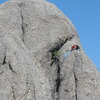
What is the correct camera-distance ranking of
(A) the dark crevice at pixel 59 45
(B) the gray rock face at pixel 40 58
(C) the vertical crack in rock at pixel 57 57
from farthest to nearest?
(A) the dark crevice at pixel 59 45 < (C) the vertical crack in rock at pixel 57 57 < (B) the gray rock face at pixel 40 58

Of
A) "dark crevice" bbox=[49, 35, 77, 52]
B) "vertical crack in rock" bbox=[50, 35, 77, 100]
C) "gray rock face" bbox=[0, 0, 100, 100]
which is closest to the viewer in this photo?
"gray rock face" bbox=[0, 0, 100, 100]

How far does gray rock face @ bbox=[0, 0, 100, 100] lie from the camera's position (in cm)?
1755

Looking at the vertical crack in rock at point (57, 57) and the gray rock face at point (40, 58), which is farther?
the vertical crack in rock at point (57, 57)

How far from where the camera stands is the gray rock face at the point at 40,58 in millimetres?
17547

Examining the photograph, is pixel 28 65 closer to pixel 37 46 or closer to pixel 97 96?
pixel 37 46

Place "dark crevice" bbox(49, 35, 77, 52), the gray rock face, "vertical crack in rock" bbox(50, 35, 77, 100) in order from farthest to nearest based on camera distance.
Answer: "dark crevice" bbox(49, 35, 77, 52), "vertical crack in rock" bbox(50, 35, 77, 100), the gray rock face

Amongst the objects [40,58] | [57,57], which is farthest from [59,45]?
[40,58]

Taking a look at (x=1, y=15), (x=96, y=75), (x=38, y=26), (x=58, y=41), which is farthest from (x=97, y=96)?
(x=1, y=15)

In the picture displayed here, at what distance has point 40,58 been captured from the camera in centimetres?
2033

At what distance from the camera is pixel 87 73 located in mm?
19203

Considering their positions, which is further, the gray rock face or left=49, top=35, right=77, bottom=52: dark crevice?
left=49, top=35, right=77, bottom=52: dark crevice

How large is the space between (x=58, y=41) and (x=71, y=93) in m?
3.63

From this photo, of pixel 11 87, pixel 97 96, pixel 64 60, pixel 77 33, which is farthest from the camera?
A: pixel 77 33

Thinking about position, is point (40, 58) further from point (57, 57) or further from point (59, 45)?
point (59, 45)
